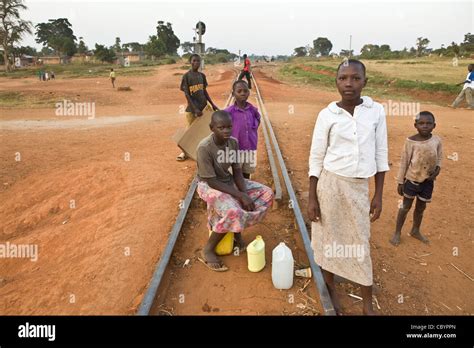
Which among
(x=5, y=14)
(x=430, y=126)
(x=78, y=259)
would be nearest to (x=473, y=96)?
(x=430, y=126)

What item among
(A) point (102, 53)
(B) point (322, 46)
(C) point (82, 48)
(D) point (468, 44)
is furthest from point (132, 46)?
(D) point (468, 44)

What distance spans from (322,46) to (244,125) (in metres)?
109

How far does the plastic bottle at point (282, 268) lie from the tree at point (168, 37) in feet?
282

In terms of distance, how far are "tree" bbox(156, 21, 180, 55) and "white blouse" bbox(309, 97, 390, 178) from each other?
86039 millimetres

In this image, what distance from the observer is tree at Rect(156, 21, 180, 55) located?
83.9m

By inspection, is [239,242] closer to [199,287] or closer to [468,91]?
[199,287]

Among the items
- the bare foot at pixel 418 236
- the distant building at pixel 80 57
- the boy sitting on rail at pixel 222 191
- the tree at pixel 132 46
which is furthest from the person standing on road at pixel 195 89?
the tree at pixel 132 46

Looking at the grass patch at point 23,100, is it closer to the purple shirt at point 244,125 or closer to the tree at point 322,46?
the purple shirt at point 244,125

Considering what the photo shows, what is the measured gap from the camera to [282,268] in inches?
124

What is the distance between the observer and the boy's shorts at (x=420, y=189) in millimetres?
3986

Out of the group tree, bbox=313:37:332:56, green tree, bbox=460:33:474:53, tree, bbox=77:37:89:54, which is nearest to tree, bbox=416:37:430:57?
green tree, bbox=460:33:474:53

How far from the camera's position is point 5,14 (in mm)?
45188

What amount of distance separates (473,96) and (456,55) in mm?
34907
